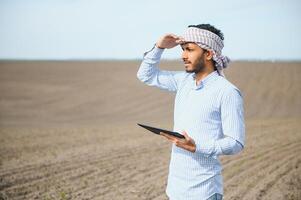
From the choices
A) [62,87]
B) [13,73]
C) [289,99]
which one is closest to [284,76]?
[289,99]

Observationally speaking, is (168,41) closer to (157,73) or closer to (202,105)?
(157,73)

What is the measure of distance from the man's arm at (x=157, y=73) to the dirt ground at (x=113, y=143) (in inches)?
94.6

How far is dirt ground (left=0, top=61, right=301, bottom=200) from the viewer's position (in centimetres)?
690

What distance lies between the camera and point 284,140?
37.7 ft

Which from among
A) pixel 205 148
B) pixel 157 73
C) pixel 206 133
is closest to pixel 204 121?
pixel 206 133

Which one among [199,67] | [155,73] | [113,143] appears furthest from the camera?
[113,143]

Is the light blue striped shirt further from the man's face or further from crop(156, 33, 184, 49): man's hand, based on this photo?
crop(156, 33, 184, 49): man's hand

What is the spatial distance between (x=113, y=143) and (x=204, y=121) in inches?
352

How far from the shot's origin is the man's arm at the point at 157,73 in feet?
9.90

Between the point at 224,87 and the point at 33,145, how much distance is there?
9.07 meters

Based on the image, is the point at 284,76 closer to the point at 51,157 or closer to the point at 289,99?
the point at 289,99

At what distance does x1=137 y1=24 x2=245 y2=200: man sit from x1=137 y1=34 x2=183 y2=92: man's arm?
0.85 feet

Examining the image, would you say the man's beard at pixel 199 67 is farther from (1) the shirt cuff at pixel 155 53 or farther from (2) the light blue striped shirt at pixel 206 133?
(1) the shirt cuff at pixel 155 53

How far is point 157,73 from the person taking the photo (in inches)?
122
